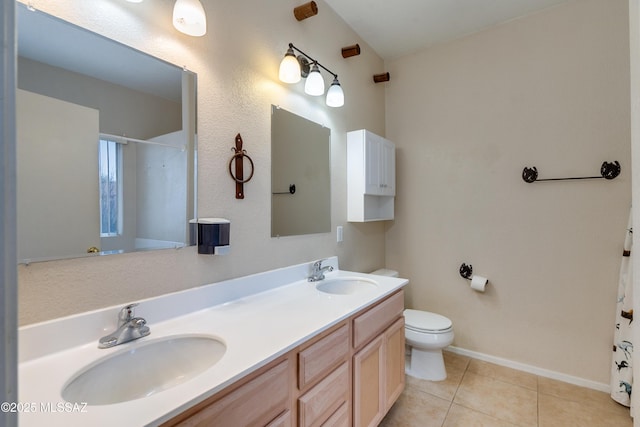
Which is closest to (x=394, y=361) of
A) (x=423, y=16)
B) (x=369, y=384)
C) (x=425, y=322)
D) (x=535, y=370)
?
(x=369, y=384)

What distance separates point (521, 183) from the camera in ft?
7.40

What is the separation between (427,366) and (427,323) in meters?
0.33

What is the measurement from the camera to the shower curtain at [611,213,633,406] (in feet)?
5.91

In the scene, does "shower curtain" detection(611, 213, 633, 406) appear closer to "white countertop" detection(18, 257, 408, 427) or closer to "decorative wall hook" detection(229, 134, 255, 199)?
"white countertop" detection(18, 257, 408, 427)

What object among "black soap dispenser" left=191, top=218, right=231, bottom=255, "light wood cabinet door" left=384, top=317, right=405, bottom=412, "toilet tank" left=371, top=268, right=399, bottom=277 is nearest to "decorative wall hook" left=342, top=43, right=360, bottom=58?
"black soap dispenser" left=191, top=218, right=231, bottom=255

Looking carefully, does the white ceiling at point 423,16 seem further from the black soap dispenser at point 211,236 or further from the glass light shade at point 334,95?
the black soap dispenser at point 211,236

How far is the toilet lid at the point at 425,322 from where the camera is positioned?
6.91 ft

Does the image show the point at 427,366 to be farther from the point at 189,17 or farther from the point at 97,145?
the point at 189,17

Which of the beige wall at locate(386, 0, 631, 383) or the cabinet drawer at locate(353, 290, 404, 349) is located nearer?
the cabinet drawer at locate(353, 290, 404, 349)

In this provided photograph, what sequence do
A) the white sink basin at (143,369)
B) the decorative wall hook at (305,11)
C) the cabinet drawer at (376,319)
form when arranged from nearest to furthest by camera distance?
the white sink basin at (143,369), the cabinet drawer at (376,319), the decorative wall hook at (305,11)

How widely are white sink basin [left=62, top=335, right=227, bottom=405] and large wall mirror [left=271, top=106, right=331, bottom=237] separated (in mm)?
757

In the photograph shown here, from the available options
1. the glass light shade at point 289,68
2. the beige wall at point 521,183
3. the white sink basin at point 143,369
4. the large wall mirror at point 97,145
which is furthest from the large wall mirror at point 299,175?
the beige wall at point 521,183

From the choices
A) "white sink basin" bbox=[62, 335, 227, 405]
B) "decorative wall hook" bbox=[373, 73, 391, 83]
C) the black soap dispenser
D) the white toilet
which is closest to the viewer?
"white sink basin" bbox=[62, 335, 227, 405]

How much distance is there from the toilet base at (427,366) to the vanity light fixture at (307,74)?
196 cm
